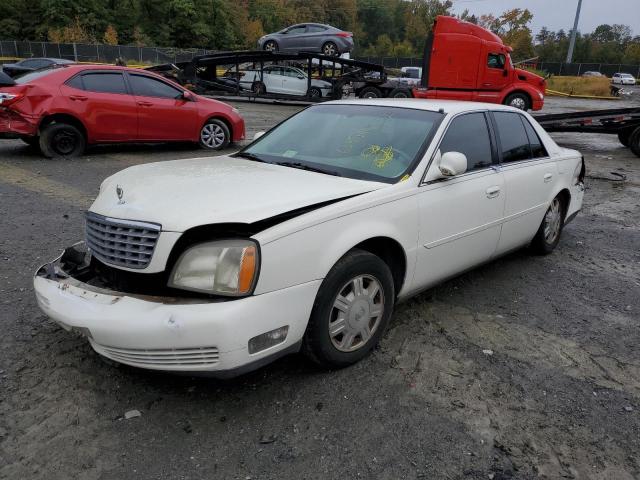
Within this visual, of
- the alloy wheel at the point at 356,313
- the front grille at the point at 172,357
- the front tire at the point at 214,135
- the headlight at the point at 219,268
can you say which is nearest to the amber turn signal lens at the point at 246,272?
the headlight at the point at 219,268

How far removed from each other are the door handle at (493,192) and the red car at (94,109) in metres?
6.94

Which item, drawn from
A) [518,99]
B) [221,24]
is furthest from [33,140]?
[221,24]

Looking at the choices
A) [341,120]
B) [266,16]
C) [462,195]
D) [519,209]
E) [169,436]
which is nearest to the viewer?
[169,436]

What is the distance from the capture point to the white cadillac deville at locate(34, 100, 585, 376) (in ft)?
8.09

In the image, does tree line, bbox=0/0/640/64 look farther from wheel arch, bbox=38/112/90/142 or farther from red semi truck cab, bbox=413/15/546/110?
wheel arch, bbox=38/112/90/142

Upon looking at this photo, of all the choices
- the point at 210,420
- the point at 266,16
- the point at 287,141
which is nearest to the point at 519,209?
the point at 287,141

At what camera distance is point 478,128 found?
409 cm

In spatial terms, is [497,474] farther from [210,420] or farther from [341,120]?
[341,120]

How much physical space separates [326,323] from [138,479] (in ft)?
3.77

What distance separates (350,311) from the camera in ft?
9.80

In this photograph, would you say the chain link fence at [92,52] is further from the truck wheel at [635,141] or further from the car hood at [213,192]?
the car hood at [213,192]

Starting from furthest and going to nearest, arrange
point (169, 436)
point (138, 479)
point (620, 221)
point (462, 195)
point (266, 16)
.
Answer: point (266, 16)
point (620, 221)
point (462, 195)
point (169, 436)
point (138, 479)

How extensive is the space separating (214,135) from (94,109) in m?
2.30

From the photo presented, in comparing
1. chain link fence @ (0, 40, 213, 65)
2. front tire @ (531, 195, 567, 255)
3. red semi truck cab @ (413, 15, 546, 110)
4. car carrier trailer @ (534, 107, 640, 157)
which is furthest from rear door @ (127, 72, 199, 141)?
chain link fence @ (0, 40, 213, 65)
